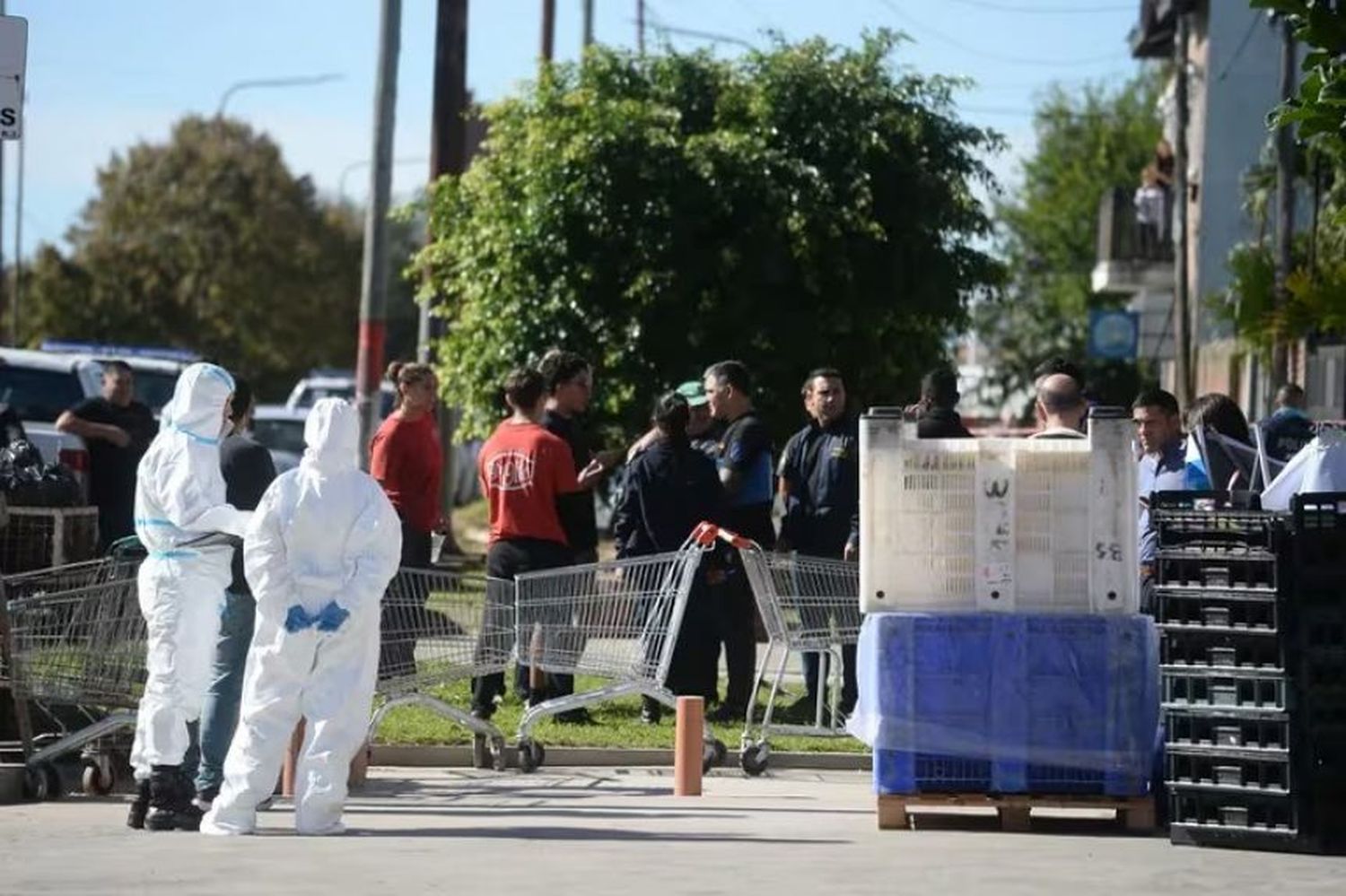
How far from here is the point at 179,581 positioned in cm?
1179

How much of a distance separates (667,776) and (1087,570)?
3.30m

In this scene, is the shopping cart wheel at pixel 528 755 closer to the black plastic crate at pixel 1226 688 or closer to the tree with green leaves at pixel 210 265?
the black plastic crate at pixel 1226 688

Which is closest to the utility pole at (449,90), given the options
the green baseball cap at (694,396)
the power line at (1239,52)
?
the green baseball cap at (694,396)

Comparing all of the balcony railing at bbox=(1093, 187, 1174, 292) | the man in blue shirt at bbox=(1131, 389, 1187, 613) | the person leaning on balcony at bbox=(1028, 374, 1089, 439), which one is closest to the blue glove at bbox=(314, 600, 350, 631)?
the person leaning on balcony at bbox=(1028, 374, 1089, 439)

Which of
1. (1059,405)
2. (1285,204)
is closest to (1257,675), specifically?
(1059,405)

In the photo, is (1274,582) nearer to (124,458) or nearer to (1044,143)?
(124,458)

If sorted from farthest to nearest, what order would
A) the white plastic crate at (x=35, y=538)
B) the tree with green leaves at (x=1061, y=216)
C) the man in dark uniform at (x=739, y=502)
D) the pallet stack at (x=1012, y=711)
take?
the tree with green leaves at (x=1061, y=216) → the man in dark uniform at (x=739, y=502) → the white plastic crate at (x=35, y=538) → the pallet stack at (x=1012, y=711)

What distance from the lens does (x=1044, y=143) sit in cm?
7669

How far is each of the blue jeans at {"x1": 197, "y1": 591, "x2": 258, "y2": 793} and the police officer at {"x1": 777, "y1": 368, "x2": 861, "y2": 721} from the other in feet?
15.0

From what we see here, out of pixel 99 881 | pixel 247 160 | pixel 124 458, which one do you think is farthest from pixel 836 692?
pixel 247 160

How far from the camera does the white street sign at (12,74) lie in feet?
42.5

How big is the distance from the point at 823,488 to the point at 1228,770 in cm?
525

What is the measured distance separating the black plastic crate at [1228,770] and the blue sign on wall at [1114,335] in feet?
98.4

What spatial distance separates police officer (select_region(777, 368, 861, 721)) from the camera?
16000mm
